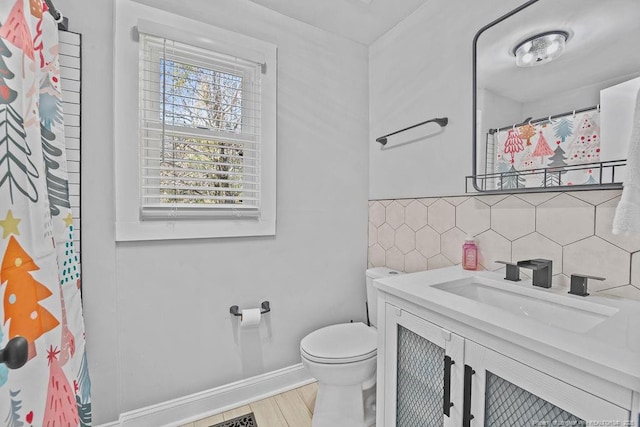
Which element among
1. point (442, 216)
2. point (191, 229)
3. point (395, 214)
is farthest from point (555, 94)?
point (191, 229)

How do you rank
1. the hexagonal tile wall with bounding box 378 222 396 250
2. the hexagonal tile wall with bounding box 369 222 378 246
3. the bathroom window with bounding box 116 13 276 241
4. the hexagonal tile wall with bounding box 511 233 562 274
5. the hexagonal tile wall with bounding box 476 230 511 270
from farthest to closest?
1. the hexagonal tile wall with bounding box 369 222 378 246
2. the hexagonal tile wall with bounding box 378 222 396 250
3. the bathroom window with bounding box 116 13 276 241
4. the hexagonal tile wall with bounding box 476 230 511 270
5. the hexagonal tile wall with bounding box 511 233 562 274

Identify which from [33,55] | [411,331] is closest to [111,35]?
[33,55]

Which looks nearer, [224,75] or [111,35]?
[111,35]

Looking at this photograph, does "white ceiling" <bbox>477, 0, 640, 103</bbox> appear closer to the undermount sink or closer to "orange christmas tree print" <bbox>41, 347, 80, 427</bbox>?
the undermount sink

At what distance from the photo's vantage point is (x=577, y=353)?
62 cm

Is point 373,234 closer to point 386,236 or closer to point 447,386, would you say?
point 386,236

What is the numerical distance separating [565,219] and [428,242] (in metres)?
0.64

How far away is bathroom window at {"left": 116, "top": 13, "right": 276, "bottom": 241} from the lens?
4.66 feet

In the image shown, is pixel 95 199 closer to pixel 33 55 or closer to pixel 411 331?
pixel 33 55

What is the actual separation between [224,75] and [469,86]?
131cm

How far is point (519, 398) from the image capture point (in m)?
0.75

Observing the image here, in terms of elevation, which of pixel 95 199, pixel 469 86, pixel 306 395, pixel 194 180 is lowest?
pixel 306 395

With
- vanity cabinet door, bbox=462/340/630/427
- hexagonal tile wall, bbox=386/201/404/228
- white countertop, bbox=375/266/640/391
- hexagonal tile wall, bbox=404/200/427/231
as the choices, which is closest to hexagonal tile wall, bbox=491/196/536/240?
white countertop, bbox=375/266/640/391

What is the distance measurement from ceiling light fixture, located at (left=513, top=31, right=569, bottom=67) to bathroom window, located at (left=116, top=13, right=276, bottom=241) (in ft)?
4.07
